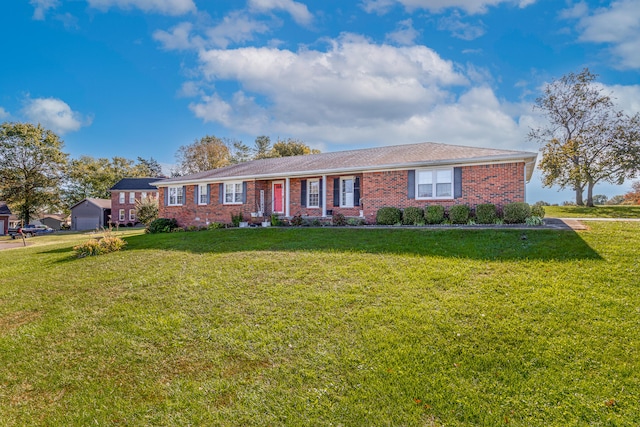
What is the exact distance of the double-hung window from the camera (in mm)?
19484

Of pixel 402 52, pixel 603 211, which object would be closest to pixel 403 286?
pixel 402 52

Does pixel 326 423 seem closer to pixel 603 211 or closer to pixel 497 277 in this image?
pixel 497 277

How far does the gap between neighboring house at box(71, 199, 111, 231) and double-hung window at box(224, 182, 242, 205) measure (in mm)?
34983

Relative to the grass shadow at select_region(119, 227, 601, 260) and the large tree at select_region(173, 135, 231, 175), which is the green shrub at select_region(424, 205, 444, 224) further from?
the large tree at select_region(173, 135, 231, 175)

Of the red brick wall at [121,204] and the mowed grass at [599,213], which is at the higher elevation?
the red brick wall at [121,204]

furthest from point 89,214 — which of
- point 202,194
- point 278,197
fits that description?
point 278,197

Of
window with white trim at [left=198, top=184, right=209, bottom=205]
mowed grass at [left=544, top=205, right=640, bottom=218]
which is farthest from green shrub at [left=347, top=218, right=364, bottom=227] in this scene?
mowed grass at [left=544, top=205, right=640, bottom=218]

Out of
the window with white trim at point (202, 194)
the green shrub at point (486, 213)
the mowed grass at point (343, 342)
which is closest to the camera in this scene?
the mowed grass at point (343, 342)

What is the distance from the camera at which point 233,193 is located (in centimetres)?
1969

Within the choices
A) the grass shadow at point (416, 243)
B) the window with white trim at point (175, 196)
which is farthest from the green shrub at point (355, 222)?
the window with white trim at point (175, 196)

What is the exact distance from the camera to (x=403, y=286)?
20.9 ft

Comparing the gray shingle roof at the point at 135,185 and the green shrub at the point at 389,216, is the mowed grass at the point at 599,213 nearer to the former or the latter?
the green shrub at the point at 389,216

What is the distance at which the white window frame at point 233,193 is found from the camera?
A: 19469mm

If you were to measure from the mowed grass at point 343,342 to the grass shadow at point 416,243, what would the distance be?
0.16 metres
